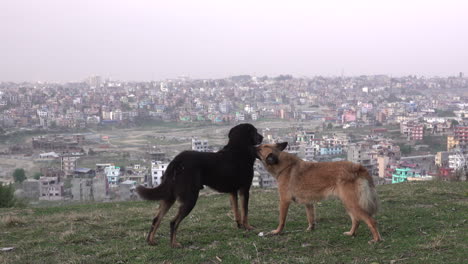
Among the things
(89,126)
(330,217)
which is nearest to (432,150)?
(89,126)

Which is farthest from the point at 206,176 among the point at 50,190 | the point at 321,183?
the point at 50,190

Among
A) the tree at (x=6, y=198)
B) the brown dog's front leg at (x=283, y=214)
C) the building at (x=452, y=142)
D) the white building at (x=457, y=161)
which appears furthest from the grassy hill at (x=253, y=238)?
the building at (x=452, y=142)

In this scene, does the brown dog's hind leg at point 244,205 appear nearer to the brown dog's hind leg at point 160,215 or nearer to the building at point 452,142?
the brown dog's hind leg at point 160,215

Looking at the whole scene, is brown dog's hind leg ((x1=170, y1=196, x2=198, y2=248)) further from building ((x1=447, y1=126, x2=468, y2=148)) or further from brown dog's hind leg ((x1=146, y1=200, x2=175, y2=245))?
building ((x1=447, y1=126, x2=468, y2=148))

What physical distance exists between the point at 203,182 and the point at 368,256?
2.06m

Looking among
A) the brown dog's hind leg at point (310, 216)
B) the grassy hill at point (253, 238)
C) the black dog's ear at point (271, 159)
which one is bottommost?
the grassy hill at point (253, 238)

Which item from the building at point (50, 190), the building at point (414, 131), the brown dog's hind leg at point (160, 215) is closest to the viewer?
the brown dog's hind leg at point (160, 215)

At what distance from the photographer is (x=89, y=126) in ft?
237

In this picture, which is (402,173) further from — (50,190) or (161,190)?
(161,190)

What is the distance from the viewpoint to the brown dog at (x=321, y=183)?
5.54 metres

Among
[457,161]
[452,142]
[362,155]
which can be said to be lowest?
[362,155]

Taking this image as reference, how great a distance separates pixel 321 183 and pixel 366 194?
0.55 m

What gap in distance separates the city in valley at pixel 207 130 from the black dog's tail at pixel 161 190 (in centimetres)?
1146

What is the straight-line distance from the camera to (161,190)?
5.76m
